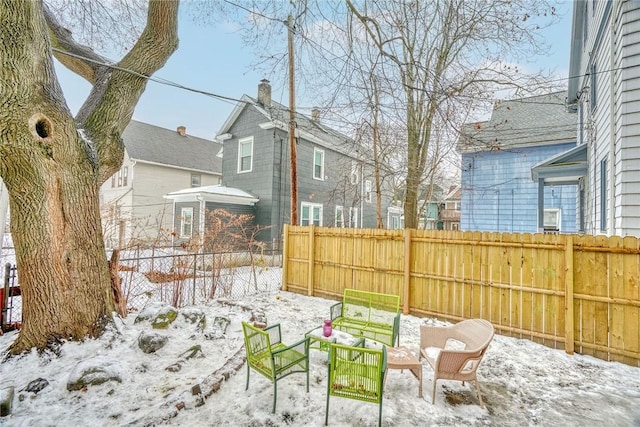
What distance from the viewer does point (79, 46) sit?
16.6 ft

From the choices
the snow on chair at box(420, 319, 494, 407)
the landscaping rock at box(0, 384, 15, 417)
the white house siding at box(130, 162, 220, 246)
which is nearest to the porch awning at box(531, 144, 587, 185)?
the snow on chair at box(420, 319, 494, 407)

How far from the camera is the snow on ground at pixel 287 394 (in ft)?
9.57

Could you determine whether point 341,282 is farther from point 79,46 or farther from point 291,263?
point 79,46

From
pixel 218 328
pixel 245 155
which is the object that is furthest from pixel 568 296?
pixel 245 155

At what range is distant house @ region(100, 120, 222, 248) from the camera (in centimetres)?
1672

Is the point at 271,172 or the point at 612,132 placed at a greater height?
the point at 271,172

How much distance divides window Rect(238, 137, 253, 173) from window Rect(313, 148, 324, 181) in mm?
3147

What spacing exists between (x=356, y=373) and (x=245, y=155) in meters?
13.1

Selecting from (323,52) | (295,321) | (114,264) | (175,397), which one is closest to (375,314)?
(295,321)

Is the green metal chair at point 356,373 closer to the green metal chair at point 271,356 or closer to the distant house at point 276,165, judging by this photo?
the green metal chair at point 271,356

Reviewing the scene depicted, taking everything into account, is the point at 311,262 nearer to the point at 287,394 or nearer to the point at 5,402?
the point at 287,394

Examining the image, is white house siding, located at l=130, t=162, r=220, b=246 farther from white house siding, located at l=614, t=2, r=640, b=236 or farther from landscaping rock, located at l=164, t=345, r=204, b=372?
white house siding, located at l=614, t=2, r=640, b=236

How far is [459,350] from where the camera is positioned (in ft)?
10.7

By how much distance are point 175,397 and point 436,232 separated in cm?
487
